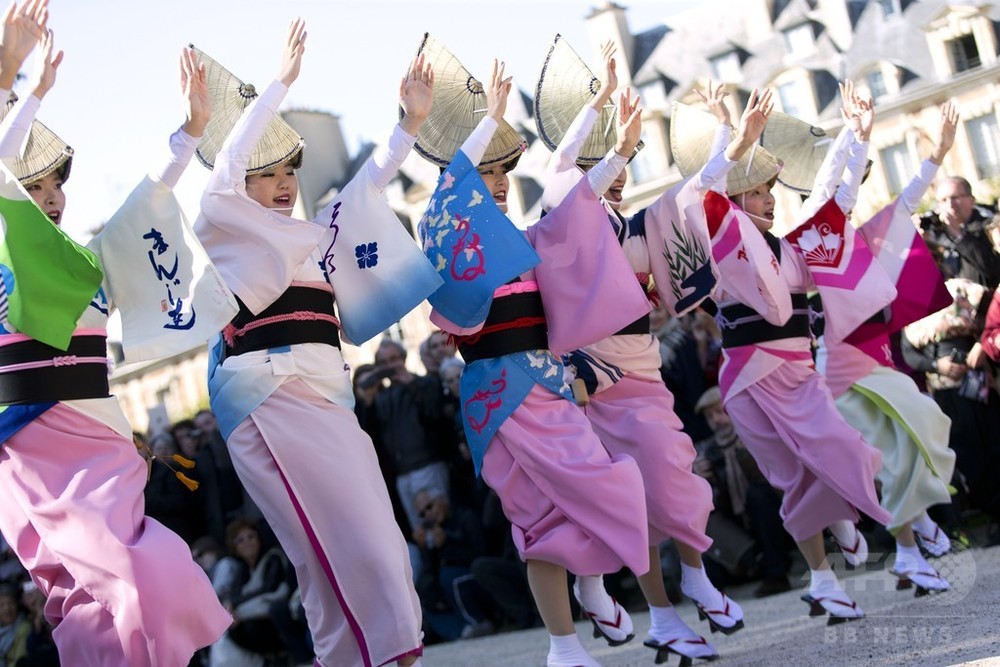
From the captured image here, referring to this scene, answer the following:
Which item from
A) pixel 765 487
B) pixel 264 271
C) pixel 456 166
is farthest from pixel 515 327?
pixel 765 487

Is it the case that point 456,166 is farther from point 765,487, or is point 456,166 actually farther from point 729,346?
A: point 765,487

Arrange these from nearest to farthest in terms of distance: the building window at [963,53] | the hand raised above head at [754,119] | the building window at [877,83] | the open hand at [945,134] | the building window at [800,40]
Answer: the hand raised above head at [754,119] < the open hand at [945,134] < the building window at [963,53] < the building window at [877,83] < the building window at [800,40]

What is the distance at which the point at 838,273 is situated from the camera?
6805 mm

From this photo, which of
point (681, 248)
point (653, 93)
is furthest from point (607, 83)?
point (653, 93)

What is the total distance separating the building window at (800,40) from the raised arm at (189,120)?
84.0 ft

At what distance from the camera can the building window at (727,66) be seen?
30.0 metres

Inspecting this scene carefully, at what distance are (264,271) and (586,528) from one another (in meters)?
1.57

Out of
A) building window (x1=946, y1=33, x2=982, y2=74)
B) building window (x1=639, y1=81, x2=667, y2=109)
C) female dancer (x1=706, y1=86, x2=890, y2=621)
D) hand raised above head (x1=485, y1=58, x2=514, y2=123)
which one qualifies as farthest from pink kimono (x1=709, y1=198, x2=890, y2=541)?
building window (x1=639, y1=81, x2=667, y2=109)

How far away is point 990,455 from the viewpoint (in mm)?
8203

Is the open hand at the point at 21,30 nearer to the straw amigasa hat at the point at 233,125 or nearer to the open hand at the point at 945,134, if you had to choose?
the straw amigasa hat at the point at 233,125

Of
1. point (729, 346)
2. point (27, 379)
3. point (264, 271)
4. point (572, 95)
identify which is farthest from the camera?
point (729, 346)

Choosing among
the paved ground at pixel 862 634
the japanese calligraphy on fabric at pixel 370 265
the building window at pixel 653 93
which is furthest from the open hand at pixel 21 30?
the building window at pixel 653 93

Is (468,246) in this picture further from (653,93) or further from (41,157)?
(653,93)

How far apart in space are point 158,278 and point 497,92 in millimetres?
1609
